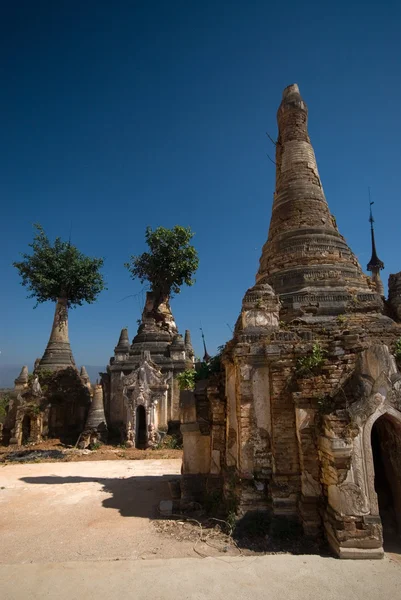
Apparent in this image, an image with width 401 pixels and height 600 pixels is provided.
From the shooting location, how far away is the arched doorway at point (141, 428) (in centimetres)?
2077

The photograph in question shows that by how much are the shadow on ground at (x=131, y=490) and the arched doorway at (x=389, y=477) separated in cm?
468

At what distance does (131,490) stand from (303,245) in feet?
28.3

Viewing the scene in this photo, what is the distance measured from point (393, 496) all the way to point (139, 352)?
1817cm

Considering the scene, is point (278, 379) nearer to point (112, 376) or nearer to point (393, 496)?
point (393, 496)

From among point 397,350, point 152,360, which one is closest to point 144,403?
point 152,360

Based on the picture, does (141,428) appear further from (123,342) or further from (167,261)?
(167,261)

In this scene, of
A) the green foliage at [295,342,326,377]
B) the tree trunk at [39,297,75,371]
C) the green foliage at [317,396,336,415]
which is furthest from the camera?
the tree trunk at [39,297,75,371]

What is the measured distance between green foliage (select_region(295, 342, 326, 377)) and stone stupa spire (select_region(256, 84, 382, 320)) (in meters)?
1.67

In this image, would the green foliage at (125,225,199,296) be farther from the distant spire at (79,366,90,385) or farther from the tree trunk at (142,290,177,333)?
the distant spire at (79,366,90,385)

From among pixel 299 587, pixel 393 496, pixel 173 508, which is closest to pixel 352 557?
pixel 299 587

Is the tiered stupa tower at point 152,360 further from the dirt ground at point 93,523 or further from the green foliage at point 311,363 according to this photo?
the green foliage at point 311,363

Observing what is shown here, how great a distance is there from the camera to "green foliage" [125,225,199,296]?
3072 cm

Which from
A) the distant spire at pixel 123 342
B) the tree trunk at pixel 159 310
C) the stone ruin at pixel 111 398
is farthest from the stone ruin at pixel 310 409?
the tree trunk at pixel 159 310

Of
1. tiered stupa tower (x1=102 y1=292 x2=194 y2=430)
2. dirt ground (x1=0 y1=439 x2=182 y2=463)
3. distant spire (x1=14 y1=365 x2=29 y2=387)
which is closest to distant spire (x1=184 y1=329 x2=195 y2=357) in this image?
tiered stupa tower (x1=102 y1=292 x2=194 y2=430)
